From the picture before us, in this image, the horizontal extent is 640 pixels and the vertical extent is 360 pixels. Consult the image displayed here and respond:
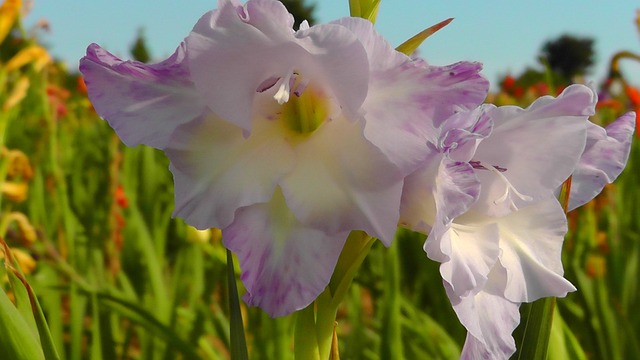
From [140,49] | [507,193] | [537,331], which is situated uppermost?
[507,193]

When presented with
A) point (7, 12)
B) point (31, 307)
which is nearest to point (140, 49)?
point (7, 12)

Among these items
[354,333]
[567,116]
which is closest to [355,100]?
[567,116]

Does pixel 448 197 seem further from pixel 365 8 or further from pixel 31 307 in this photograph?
pixel 31 307

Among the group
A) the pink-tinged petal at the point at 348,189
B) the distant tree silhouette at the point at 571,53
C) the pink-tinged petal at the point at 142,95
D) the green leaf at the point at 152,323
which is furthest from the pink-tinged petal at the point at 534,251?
the distant tree silhouette at the point at 571,53

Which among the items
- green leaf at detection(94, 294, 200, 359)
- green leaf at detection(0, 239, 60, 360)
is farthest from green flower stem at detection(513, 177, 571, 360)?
green leaf at detection(94, 294, 200, 359)

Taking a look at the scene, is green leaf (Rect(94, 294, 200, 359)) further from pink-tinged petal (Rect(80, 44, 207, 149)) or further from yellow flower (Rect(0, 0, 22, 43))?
yellow flower (Rect(0, 0, 22, 43))
